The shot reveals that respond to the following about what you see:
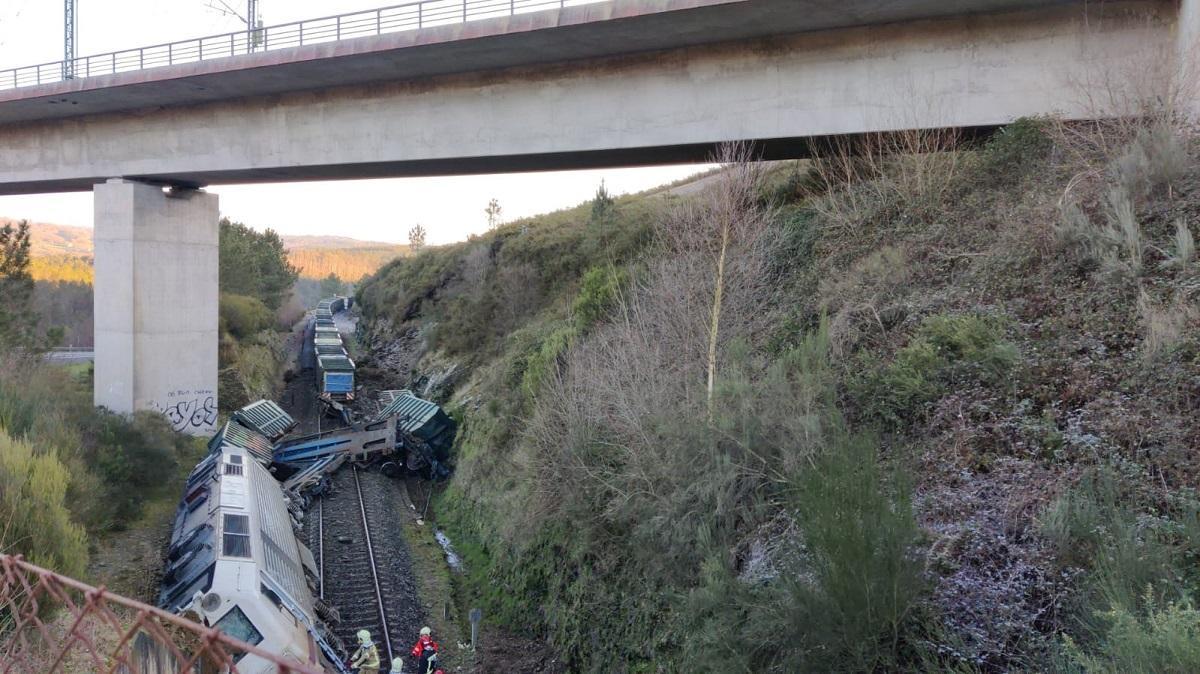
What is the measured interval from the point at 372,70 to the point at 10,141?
1538 cm

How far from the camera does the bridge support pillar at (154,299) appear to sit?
19.9 meters

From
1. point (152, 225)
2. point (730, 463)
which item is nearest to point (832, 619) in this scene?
point (730, 463)

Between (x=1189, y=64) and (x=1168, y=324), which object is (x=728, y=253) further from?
(x=1189, y=64)

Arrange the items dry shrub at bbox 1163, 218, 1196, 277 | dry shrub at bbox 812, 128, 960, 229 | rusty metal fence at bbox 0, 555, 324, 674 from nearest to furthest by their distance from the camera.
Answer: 1. rusty metal fence at bbox 0, 555, 324, 674
2. dry shrub at bbox 1163, 218, 1196, 277
3. dry shrub at bbox 812, 128, 960, 229

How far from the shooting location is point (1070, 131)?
1145cm

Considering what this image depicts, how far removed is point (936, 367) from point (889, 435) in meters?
1.23

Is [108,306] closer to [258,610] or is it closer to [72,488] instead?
[72,488]

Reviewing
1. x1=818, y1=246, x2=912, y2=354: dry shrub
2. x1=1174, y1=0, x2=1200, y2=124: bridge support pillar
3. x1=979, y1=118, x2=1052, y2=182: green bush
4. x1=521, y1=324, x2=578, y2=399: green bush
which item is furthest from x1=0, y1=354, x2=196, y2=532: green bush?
x1=1174, y1=0, x2=1200, y2=124: bridge support pillar

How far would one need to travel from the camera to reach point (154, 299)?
20.2 m

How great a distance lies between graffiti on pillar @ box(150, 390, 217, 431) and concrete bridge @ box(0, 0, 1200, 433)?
7 cm

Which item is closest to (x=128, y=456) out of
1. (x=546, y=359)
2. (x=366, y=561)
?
(x=366, y=561)

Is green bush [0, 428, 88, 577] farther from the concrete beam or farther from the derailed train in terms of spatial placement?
the concrete beam

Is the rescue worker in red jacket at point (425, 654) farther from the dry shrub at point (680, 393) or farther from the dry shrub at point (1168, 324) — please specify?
the dry shrub at point (1168, 324)

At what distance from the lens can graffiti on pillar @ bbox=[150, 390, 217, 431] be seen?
68.2 ft
